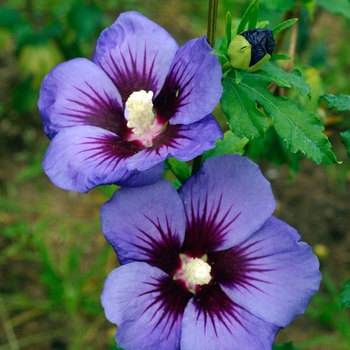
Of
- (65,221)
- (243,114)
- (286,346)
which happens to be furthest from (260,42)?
(65,221)

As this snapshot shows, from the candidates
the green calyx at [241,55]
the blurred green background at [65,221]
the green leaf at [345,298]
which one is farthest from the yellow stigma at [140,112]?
the blurred green background at [65,221]

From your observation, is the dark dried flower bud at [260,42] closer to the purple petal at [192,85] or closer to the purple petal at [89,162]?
the purple petal at [192,85]

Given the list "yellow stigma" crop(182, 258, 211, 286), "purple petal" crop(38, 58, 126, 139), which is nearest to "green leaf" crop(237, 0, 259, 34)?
"purple petal" crop(38, 58, 126, 139)

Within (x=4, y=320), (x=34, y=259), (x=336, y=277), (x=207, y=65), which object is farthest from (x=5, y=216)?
(x=207, y=65)

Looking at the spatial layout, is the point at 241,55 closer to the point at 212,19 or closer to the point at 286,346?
the point at 212,19

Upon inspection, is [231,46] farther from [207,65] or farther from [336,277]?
[336,277]

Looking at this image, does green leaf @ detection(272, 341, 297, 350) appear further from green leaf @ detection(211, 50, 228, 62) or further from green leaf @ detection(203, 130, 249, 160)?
green leaf @ detection(211, 50, 228, 62)
